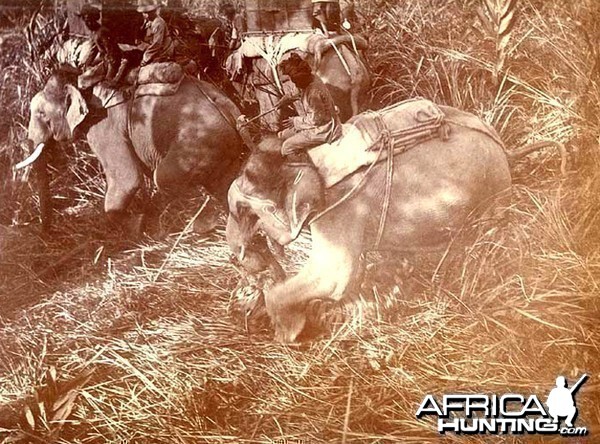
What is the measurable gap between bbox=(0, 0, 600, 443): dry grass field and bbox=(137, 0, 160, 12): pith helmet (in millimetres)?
583

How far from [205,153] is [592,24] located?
2.01 metres

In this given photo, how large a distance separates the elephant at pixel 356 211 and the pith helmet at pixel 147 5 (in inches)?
34.0

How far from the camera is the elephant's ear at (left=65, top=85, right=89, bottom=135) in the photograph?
12.8 feet

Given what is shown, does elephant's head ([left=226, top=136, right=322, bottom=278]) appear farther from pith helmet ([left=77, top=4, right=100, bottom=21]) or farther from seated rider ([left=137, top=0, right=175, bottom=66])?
pith helmet ([left=77, top=4, right=100, bottom=21])

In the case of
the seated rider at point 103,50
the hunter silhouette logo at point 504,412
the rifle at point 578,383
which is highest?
the seated rider at point 103,50

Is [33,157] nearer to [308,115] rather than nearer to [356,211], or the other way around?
[308,115]

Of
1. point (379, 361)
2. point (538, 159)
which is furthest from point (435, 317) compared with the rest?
point (538, 159)

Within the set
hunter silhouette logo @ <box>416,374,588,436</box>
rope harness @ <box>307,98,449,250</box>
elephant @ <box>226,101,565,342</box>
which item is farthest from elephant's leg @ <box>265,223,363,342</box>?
hunter silhouette logo @ <box>416,374,588,436</box>

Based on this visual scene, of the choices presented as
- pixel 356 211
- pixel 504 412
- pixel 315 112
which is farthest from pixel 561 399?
pixel 315 112

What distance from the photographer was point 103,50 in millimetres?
3855

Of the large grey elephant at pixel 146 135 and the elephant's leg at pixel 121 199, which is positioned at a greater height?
the large grey elephant at pixel 146 135

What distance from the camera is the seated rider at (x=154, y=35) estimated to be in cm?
383

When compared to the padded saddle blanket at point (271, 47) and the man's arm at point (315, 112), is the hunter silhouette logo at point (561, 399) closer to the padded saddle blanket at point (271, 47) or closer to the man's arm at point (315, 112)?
the man's arm at point (315, 112)

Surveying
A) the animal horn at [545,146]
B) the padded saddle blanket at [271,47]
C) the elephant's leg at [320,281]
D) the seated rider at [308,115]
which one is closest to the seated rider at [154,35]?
the padded saddle blanket at [271,47]
